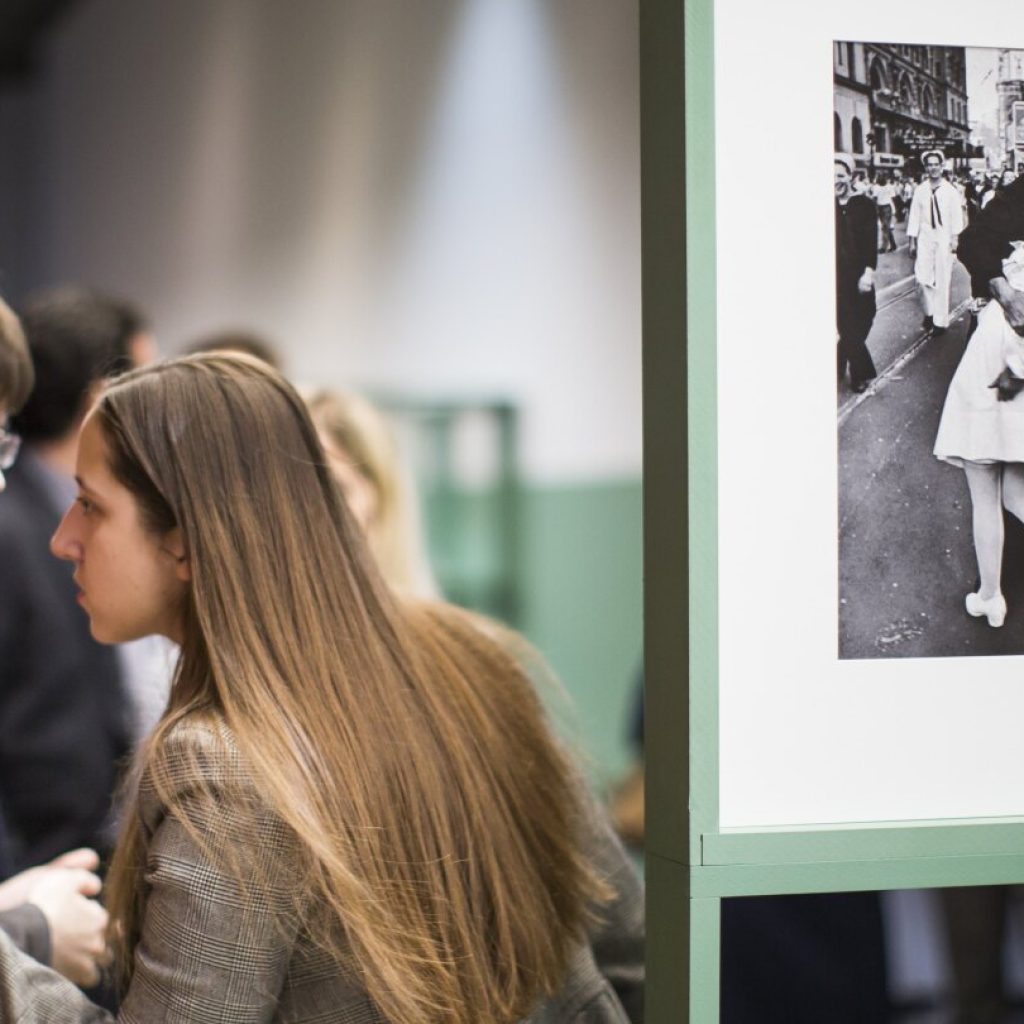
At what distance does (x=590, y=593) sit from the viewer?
5.73 metres

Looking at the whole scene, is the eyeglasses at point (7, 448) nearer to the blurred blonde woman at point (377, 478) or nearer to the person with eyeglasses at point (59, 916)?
the person with eyeglasses at point (59, 916)

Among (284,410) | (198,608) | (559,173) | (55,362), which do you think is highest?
(559,173)

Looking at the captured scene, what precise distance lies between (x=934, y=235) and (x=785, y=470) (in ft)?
0.66

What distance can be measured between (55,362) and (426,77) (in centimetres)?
373

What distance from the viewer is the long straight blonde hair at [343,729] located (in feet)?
3.95

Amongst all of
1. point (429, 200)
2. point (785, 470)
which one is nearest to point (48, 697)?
point (785, 470)

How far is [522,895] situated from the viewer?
4.31 ft

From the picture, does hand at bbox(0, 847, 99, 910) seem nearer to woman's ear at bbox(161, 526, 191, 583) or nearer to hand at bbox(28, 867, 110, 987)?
hand at bbox(28, 867, 110, 987)

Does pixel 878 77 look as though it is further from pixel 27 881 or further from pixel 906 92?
pixel 27 881

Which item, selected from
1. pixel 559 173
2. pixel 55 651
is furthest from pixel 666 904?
pixel 559 173

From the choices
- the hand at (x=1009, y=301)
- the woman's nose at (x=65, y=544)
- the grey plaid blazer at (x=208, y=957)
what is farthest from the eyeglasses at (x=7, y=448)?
the hand at (x=1009, y=301)

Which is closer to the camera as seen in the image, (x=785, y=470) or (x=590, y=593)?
(x=785, y=470)

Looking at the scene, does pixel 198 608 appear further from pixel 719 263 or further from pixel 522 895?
pixel 719 263

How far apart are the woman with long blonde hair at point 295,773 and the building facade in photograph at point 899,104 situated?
2.13 ft
